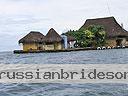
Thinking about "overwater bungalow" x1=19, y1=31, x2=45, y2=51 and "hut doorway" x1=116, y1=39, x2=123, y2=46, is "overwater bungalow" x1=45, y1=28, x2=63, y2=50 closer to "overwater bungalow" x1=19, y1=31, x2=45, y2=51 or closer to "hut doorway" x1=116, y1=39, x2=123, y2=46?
"overwater bungalow" x1=19, y1=31, x2=45, y2=51

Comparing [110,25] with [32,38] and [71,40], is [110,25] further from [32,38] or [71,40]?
[32,38]

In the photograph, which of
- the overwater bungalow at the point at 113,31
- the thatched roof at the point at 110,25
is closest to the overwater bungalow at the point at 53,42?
the overwater bungalow at the point at 113,31

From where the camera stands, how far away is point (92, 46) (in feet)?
186

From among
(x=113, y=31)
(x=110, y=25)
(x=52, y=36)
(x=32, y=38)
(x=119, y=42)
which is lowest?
(x=119, y=42)

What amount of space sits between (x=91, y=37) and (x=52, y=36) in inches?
253

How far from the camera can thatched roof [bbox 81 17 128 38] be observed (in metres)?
61.5

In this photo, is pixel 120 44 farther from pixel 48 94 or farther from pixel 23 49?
pixel 48 94

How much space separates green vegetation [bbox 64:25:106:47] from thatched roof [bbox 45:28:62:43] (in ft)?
9.98

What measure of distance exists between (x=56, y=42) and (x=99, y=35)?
281 inches

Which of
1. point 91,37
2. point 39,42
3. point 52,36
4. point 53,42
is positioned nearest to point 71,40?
point 52,36

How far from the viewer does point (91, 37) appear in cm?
5556

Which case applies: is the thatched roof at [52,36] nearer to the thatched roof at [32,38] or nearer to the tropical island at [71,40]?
the tropical island at [71,40]

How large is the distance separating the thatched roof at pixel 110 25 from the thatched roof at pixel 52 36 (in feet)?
30.5

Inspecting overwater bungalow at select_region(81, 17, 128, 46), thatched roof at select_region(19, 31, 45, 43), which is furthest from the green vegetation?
thatched roof at select_region(19, 31, 45, 43)
